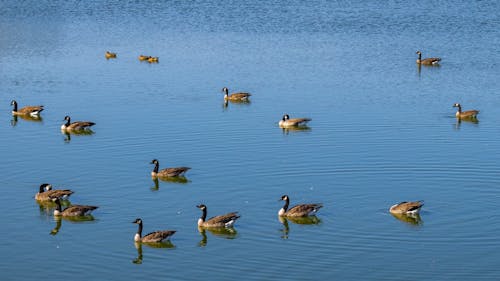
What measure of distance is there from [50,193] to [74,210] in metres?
1.44

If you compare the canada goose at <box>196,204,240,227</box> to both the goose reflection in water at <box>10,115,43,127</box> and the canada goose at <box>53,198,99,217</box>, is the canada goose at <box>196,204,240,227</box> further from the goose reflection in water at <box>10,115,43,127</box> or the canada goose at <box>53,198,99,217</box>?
the goose reflection in water at <box>10,115,43,127</box>

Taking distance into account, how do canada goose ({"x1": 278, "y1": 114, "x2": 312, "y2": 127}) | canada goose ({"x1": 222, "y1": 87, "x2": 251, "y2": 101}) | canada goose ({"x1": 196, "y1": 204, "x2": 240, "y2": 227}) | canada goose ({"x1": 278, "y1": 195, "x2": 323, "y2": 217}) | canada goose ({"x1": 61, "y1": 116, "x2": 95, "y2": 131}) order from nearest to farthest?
canada goose ({"x1": 196, "y1": 204, "x2": 240, "y2": 227}) < canada goose ({"x1": 278, "y1": 195, "x2": 323, "y2": 217}) < canada goose ({"x1": 61, "y1": 116, "x2": 95, "y2": 131}) < canada goose ({"x1": 278, "y1": 114, "x2": 312, "y2": 127}) < canada goose ({"x1": 222, "y1": 87, "x2": 251, "y2": 101})

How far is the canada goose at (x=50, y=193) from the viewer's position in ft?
96.0

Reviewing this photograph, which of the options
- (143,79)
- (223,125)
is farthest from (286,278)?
(143,79)

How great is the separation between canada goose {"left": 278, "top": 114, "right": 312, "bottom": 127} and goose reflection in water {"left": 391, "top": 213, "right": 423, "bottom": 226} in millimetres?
10673

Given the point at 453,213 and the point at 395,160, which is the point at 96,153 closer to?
the point at 395,160

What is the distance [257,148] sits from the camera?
35625 millimetres

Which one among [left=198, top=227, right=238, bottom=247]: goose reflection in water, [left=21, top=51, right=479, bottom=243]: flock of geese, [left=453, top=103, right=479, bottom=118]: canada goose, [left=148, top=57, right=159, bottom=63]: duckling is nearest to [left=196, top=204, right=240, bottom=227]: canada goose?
[left=21, top=51, right=479, bottom=243]: flock of geese

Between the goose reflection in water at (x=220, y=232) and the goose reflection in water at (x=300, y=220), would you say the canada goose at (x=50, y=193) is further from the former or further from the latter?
the goose reflection in water at (x=300, y=220)

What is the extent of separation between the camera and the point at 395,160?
111 ft

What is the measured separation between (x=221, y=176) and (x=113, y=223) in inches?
212

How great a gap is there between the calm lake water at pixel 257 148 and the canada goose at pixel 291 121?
0.69 meters

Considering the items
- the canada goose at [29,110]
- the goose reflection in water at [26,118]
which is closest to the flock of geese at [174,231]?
the goose reflection in water at [26,118]

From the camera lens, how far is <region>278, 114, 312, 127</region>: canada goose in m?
38.4
